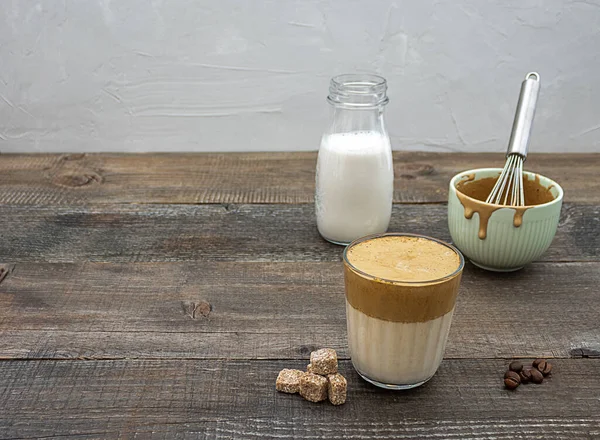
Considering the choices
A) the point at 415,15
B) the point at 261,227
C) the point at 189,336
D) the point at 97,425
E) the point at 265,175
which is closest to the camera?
the point at 97,425

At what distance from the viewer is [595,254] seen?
111 centimetres

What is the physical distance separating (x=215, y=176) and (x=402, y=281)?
83cm

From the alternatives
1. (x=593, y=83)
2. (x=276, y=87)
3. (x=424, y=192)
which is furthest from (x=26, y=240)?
(x=593, y=83)

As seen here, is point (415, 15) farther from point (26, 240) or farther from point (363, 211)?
point (26, 240)

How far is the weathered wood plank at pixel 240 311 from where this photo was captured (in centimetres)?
86

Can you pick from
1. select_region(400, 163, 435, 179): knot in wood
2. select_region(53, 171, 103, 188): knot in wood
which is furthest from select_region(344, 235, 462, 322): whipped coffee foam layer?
select_region(53, 171, 103, 188): knot in wood

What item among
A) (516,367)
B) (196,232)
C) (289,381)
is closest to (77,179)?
(196,232)

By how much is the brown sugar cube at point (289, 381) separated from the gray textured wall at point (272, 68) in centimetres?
117

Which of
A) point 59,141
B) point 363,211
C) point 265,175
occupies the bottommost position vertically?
point 59,141

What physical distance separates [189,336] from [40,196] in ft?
2.11

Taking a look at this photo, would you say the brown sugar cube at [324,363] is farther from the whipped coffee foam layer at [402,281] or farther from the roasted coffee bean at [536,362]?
the roasted coffee bean at [536,362]

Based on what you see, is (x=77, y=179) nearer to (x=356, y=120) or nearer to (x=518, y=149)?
(x=356, y=120)

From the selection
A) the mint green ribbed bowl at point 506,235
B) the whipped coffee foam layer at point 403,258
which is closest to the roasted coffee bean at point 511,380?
the whipped coffee foam layer at point 403,258

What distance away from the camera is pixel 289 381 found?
762 millimetres
